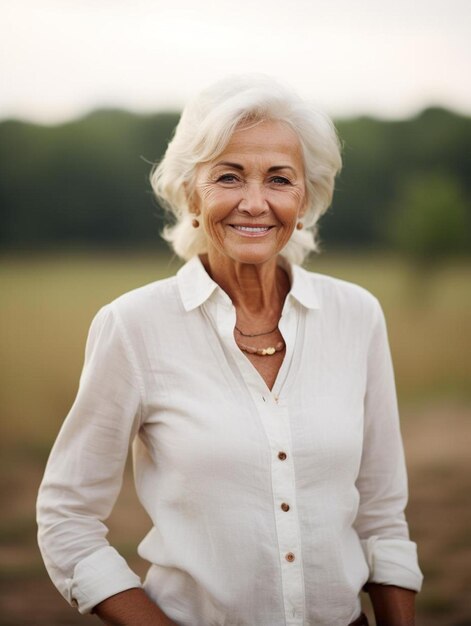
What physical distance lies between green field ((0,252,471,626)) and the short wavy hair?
282 cm

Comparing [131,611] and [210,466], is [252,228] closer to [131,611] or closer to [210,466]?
[210,466]

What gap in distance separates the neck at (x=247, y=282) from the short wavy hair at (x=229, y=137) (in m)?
0.12

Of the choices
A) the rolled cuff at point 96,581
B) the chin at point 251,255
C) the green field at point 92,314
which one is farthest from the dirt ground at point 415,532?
the chin at point 251,255

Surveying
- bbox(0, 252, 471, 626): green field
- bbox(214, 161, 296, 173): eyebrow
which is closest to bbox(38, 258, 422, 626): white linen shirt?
bbox(214, 161, 296, 173): eyebrow

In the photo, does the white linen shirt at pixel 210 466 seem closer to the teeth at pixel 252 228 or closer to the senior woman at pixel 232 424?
the senior woman at pixel 232 424

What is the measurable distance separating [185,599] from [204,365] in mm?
497

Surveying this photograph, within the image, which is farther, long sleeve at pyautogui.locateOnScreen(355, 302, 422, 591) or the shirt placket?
long sleeve at pyautogui.locateOnScreen(355, 302, 422, 591)

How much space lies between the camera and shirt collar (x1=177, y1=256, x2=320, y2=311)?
1615mm

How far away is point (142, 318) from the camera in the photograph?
1563 mm

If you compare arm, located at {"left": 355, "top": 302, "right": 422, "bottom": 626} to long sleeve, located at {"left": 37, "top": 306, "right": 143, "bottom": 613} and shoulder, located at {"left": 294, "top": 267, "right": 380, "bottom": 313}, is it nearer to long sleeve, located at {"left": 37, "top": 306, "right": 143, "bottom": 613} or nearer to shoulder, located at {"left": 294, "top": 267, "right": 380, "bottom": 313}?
shoulder, located at {"left": 294, "top": 267, "right": 380, "bottom": 313}

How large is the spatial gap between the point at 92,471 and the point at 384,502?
711 millimetres

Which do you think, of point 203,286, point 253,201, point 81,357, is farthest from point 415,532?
point 81,357

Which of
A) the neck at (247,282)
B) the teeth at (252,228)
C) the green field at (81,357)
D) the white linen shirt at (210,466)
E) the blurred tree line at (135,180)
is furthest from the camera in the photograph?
the blurred tree line at (135,180)

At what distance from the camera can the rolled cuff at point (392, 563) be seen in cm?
168
